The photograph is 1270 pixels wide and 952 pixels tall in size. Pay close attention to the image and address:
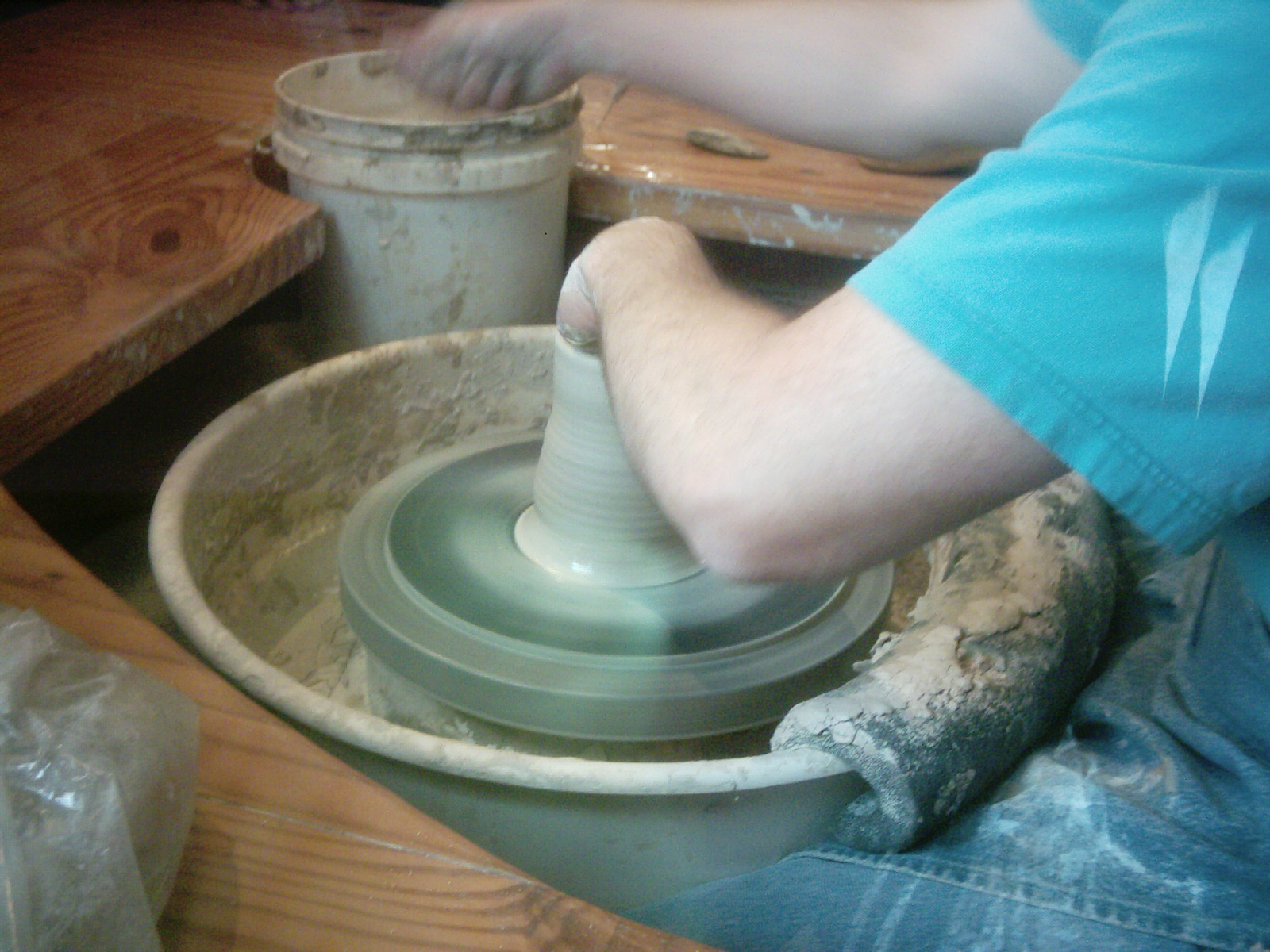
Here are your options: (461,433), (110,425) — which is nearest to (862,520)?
(461,433)

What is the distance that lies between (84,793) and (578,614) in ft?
1.67

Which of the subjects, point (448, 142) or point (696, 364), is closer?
point (696, 364)

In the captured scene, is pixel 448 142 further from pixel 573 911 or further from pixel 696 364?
pixel 573 911

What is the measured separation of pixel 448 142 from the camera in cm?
107

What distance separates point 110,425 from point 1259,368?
133 cm

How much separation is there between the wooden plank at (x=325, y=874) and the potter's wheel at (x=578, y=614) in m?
0.28

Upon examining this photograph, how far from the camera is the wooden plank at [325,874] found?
18.1 inches

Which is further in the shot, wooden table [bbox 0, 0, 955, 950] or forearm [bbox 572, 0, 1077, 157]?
forearm [bbox 572, 0, 1077, 157]

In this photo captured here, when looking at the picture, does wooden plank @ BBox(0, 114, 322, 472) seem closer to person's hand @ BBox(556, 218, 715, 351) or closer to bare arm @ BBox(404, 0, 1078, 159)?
bare arm @ BBox(404, 0, 1078, 159)

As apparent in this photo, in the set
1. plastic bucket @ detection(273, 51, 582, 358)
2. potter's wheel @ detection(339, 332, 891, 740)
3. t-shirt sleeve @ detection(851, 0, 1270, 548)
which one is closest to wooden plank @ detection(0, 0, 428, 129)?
plastic bucket @ detection(273, 51, 582, 358)

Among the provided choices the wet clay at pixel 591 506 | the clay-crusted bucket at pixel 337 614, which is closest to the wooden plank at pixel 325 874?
the clay-crusted bucket at pixel 337 614

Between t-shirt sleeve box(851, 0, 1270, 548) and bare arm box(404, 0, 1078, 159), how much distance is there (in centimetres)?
50

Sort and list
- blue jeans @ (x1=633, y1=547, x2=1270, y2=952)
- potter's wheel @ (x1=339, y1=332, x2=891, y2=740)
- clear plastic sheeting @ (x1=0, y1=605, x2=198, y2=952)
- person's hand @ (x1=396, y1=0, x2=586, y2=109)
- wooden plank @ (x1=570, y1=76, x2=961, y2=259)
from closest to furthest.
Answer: clear plastic sheeting @ (x1=0, y1=605, x2=198, y2=952)
blue jeans @ (x1=633, y1=547, x2=1270, y2=952)
potter's wheel @ (x1=339, y1=332, x2=891, y2=740)
person's hand @ (x1=396, y1=0, x2=586, y2=109)
wooden plank @ (x1=570, y1=76, x2=961, y2=259)

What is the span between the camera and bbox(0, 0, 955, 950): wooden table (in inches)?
18.5
